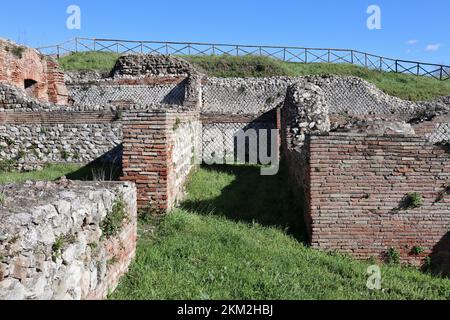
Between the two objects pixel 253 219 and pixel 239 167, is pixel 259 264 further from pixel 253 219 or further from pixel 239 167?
pixel 239 167

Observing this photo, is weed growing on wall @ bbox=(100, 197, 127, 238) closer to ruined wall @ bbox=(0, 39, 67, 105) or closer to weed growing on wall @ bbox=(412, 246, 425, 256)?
weed growing on wall @ bbox=(412, 246, 425, 256)

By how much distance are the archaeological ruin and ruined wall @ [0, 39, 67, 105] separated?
0.05m

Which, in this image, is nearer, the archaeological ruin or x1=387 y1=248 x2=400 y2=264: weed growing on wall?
the archaeological ruin

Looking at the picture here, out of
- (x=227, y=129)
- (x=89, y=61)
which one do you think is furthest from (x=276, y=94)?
(x=89, y=61)

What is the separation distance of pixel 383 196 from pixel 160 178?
2925 millimetres

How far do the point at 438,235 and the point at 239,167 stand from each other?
18.4 ft

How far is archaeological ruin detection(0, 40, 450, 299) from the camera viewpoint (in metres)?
3.03

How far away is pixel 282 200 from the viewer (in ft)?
24.3

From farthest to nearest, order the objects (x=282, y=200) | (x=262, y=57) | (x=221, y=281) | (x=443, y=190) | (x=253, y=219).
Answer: (x=262, y=57) → (x=282, y=200) → (x=253, y=219) → (x=443, y=190) → (x=221, y=281)

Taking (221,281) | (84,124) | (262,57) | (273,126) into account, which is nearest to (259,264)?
(221,281)

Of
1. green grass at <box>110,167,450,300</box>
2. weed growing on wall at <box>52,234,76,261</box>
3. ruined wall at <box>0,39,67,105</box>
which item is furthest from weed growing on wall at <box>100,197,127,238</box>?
ruined wall at <box>0,39,67,105</box>

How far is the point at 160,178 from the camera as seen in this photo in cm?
595

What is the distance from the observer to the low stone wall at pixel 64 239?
257 centimetres

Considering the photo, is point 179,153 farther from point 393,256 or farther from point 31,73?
point 31,73
